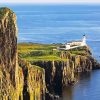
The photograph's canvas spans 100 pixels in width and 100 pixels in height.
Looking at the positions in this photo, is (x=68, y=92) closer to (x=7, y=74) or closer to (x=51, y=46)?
(x=7, y=74)

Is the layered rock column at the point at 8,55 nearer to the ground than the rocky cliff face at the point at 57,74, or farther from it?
farther from it

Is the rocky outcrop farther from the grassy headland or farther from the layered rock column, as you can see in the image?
the grassy headland

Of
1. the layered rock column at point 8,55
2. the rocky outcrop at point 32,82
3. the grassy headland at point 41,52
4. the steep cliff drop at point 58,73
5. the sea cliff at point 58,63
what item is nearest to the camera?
the layered rock column at point 8,55

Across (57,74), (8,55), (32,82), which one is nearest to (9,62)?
(8,55)

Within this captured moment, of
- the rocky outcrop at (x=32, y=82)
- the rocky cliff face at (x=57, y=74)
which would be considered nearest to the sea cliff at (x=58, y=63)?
the rocky cliff face at (x=57, y=74)

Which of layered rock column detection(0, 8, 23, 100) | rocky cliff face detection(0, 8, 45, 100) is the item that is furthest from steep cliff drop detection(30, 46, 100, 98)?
layered rock column detection(0, 8, 23, 100)

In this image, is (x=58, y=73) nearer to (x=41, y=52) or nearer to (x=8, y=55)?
(x=41, y=52)

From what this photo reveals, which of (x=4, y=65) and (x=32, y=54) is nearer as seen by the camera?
(x=4, y=65)

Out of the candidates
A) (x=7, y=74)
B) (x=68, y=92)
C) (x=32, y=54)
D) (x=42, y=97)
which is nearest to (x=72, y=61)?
(x=32, y=54)

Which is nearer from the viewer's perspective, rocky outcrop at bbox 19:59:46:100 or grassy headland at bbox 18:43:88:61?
rocky outcrop at bbox 19:59:46:100

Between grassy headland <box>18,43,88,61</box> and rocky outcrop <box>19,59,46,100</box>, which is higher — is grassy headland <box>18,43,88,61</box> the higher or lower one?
the higher one

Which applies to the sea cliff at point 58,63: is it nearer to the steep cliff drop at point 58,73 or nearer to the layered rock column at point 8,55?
the steep cliff drop at point 58,73
